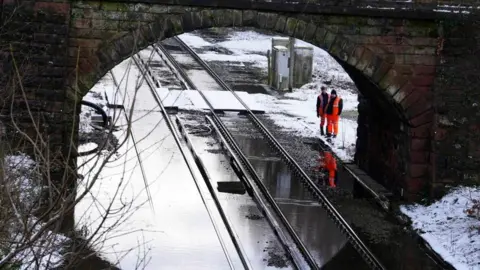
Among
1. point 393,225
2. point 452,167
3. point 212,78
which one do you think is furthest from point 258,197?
point 212,78

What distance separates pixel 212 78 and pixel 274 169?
13.4 metres

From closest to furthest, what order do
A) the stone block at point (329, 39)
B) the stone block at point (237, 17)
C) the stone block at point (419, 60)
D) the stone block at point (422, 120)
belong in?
the stone block at point (237, 17), the stone block at point (329, 39), the stone block at point (419, 60), the stone block at point (422, 120)

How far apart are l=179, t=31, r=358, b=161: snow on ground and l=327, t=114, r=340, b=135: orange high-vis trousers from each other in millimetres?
267

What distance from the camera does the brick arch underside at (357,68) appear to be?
16.8 m

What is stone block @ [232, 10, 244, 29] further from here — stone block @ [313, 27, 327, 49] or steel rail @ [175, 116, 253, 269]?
steel rail @ [175, 116, 253, 269]

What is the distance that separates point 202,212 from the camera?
16766 millimetres

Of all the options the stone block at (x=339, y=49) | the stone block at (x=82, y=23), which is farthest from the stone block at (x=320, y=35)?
the stone block at (x=82, y=23)

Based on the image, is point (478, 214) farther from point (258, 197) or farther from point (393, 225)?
point (258, 197)

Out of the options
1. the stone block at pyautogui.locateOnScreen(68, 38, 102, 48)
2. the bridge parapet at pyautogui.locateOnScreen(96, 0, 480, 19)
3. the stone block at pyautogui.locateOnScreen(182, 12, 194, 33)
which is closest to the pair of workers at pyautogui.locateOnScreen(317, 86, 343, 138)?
the bridge parapet at pyautogui.locateOnScreen(96, 0, 480, 19)

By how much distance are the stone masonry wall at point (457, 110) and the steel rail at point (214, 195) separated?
447cm

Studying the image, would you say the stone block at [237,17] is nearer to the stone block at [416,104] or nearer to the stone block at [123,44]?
the stone block at [123,44]

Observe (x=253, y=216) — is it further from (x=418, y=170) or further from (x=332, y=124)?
(x=332, y=124)

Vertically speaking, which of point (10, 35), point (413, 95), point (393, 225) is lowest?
point (393, 225)

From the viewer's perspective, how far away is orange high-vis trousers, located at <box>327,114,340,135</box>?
79.0 ft
